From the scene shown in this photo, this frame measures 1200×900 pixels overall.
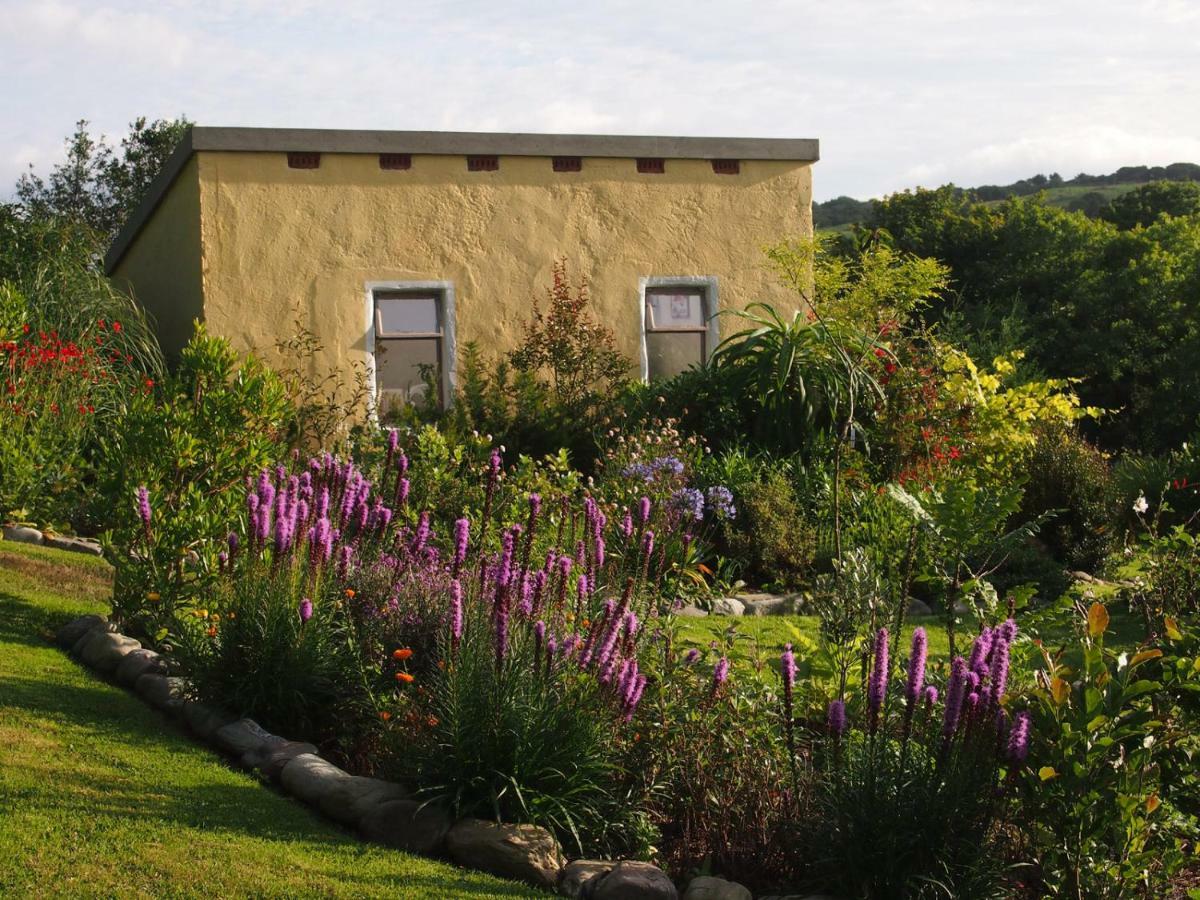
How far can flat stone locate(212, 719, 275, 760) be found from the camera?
6.07m

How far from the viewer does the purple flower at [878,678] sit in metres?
4.52

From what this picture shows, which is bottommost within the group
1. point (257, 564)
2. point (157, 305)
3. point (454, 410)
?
point (257, 564)

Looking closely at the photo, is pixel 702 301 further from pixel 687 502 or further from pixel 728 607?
pixel 728 607

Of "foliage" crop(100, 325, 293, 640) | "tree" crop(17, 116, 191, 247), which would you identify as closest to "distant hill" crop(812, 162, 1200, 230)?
"tree" crop(17, 116, 191, 247)

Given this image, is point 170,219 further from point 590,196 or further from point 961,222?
point 961,222

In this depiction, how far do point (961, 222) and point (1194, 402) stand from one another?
725cm

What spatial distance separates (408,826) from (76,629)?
3.56m

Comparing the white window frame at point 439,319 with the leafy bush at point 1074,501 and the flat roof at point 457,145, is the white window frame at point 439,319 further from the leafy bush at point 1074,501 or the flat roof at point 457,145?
the leafy bush at point 1074,501

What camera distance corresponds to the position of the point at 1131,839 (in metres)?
4.51

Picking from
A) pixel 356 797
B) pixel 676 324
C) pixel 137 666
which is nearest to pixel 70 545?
pixel 137 666

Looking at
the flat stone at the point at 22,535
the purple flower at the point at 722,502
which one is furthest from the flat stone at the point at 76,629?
the purple flower at the point at 722,502

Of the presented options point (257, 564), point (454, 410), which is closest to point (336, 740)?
point (257, 564)

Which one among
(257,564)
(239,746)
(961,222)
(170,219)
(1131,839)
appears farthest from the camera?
(961,222)

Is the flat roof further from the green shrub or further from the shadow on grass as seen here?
the shadow on grass
